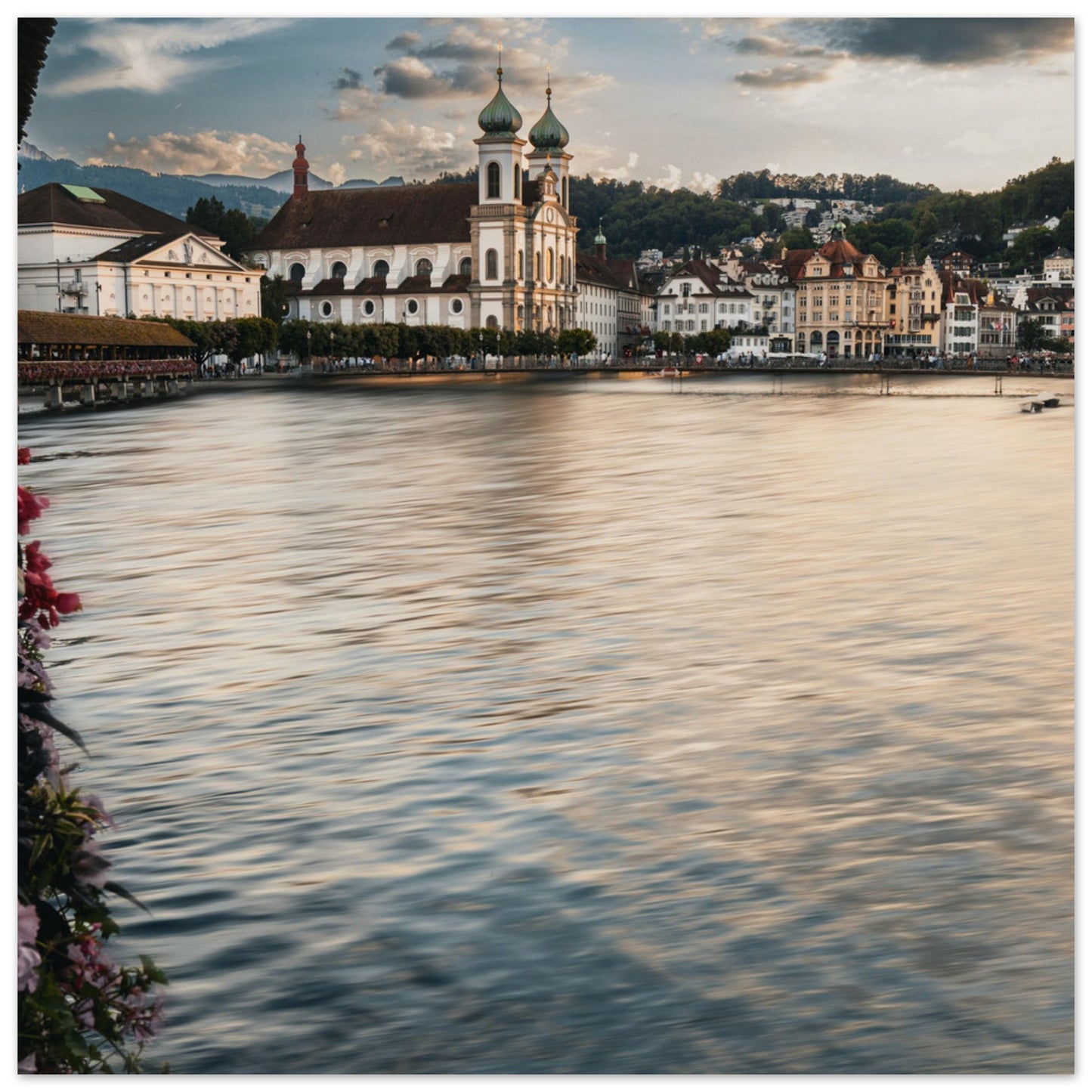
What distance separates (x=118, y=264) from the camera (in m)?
84.6

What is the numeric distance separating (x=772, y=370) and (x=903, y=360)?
8925 millimetres

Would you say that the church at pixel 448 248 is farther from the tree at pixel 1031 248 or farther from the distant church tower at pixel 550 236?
the tree at pixel 1031 248

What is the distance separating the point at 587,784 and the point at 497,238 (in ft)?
376

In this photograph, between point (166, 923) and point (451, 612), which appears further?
point (451, 612)

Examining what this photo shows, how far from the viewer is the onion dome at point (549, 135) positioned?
394 feet

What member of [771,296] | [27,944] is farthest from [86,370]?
[771,296]

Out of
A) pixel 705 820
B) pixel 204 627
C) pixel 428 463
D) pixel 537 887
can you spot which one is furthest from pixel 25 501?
pixel 428 463

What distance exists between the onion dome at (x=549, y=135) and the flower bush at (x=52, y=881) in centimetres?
11923

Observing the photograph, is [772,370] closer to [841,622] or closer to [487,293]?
[487,293]

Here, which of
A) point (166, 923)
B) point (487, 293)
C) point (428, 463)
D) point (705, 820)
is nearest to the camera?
point (166, 923)

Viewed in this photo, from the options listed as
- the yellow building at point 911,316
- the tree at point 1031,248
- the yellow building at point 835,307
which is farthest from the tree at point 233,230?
the tree at point 1031,248

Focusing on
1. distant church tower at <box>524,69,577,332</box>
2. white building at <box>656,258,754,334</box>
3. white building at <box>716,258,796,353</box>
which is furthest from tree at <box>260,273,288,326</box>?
white building at <box>656,258,754,334</box>

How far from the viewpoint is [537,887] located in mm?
6270

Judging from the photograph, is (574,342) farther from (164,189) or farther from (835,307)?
(164,189)
